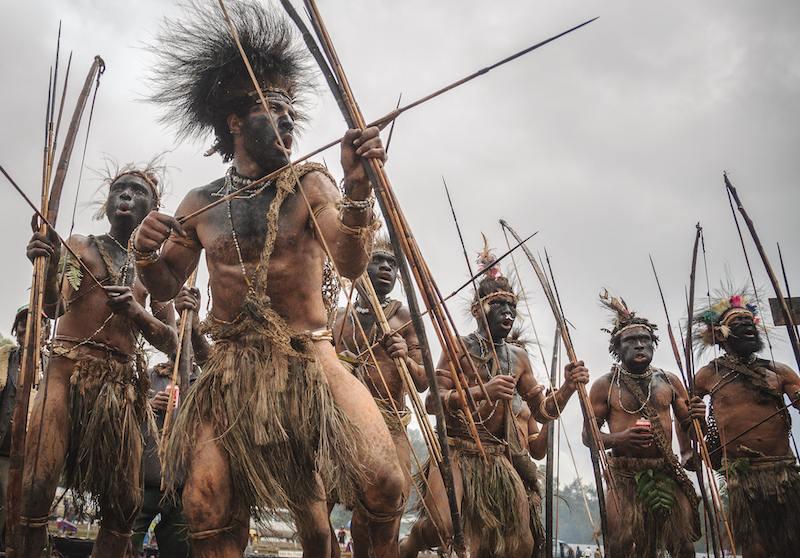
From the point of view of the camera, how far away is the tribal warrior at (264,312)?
2566 millimetres

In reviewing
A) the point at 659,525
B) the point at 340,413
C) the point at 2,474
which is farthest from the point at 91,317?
the point at 659,525

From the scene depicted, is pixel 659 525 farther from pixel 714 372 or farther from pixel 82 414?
pixel 82 414

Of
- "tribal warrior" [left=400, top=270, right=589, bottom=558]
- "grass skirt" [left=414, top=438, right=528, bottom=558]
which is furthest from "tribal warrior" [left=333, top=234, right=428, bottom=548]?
"grass skirt" [left=414, top=438, right=528, bottom=558]

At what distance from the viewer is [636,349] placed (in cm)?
657

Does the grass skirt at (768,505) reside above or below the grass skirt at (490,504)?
above

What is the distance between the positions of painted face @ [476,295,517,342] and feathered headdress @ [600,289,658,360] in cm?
173

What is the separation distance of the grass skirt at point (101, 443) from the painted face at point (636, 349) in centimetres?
461

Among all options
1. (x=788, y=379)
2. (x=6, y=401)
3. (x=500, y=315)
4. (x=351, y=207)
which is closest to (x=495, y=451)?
(x=500, y=315)

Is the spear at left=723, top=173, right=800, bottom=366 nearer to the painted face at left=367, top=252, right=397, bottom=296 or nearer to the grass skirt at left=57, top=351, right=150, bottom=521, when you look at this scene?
the painted face at left=367, top=252, right=397, bottom=296

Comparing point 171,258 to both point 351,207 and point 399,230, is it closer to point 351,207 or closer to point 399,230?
point 351,207

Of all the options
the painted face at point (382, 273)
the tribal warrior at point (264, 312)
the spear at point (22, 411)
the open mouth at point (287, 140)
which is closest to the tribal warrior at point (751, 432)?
the painted face at point (382, 273)

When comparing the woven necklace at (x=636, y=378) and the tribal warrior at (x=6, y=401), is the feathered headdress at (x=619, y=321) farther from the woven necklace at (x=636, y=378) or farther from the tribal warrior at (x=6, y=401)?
the tribal warrior at (x=6, y=401)

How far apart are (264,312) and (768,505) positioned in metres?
5.42

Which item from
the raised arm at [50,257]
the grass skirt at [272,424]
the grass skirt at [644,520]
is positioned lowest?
the grass skirt at [272,424]
